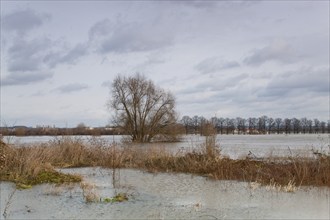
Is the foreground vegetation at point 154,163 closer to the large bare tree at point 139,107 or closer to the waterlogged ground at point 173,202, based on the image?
the waterlogged ground at point 173,202

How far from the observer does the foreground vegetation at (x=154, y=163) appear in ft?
56.5

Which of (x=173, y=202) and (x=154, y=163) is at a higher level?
(x=154, y=163)

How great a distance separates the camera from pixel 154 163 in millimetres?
23234

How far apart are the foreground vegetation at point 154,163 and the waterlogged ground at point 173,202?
3.79ft

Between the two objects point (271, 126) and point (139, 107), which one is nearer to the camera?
point (139, 107)

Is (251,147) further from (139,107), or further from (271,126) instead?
(271,126)

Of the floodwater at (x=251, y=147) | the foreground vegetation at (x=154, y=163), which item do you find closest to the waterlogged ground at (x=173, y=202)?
the foreground vegetation at (x=154, y=163)

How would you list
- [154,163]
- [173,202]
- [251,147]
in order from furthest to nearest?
[251,147] < [154,163] < [173,202]

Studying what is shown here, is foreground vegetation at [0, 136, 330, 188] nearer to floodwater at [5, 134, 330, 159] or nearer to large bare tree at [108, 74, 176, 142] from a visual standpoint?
floodwater at [5, 134, 330, 159]

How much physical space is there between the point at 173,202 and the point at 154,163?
10.4 meters

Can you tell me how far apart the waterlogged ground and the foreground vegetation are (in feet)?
3.79

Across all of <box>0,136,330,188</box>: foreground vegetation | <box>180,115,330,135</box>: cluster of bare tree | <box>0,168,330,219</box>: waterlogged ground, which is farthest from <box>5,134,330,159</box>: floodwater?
<box>180,115,330,135</box>: cluster of bare tree

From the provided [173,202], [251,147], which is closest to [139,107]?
[251,147]

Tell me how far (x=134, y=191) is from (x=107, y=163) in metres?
9.70
